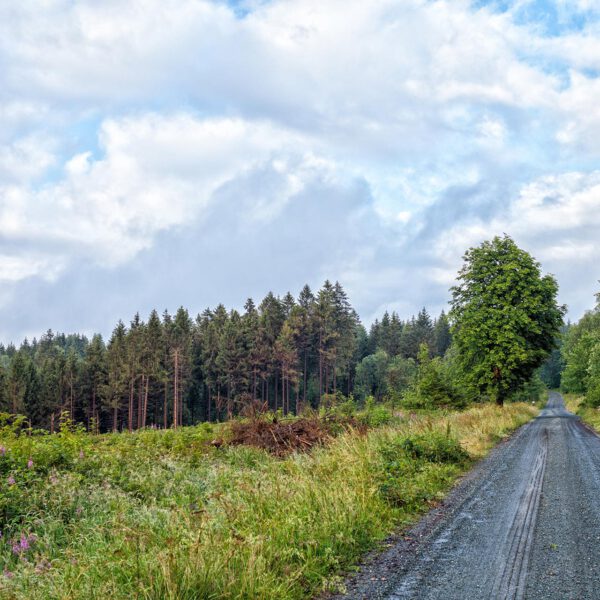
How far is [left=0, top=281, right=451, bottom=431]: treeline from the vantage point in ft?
223

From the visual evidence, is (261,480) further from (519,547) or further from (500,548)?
(519,547)

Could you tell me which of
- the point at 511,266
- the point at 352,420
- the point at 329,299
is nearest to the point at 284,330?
the point at 329,299

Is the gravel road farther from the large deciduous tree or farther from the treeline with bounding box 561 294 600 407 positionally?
the treeline with bounding box 561 294 600 407

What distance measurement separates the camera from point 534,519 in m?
7.36

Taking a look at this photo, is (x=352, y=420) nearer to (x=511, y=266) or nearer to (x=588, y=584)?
(x=588, y=584)

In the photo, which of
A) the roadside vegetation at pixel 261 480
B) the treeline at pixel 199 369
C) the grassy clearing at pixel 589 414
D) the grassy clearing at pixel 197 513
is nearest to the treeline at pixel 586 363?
the grassy clearing at pixel 589 414

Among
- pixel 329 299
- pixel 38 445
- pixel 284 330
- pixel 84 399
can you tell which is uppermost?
pixel 329 299

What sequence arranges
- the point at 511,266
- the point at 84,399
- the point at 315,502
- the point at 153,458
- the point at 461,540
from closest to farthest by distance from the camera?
the point at 461,540 < the point at 315,502 < the point at 153,458 < the point at 511,266 < the point at 84,399

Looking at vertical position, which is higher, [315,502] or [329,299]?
[329,299]

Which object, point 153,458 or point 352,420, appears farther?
point 352,420

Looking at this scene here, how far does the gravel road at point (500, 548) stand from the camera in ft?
16.0

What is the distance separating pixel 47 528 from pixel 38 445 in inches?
121

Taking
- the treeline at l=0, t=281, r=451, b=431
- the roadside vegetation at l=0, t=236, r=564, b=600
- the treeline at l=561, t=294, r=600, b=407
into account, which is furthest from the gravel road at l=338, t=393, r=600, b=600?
the treeline at l=0, t=281, r=451, b=431

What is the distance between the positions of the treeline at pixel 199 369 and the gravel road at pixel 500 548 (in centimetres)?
5180
